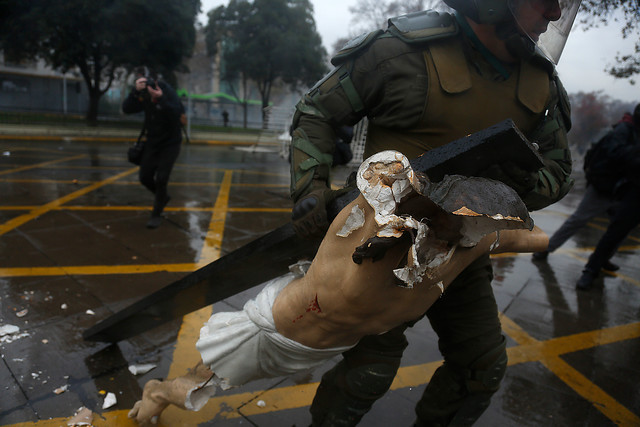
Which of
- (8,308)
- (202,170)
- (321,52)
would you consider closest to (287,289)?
(8,308)

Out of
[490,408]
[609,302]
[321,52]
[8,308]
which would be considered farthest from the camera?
[321,52]

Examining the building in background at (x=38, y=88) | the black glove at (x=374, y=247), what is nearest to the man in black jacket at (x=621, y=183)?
the black glove at (x=374, y=247)

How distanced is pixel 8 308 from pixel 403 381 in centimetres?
258

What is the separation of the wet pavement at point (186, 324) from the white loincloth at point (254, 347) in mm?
659

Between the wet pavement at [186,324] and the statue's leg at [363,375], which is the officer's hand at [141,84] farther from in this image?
the statue's leg at [363,375]

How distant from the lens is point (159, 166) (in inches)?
194

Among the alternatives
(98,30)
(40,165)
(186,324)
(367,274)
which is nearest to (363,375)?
(367,274)

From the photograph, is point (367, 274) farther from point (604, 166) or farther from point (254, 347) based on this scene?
point (604, 166)

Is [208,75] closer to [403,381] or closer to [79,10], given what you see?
[79,10]

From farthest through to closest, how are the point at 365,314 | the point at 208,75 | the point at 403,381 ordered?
the point at 208,75 < the point at 403,381 < the point at 365,314

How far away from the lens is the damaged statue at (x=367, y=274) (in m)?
0.91

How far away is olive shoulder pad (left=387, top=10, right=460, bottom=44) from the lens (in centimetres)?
154

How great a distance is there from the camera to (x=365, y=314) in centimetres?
124

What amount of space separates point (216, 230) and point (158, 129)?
1.30 meters
